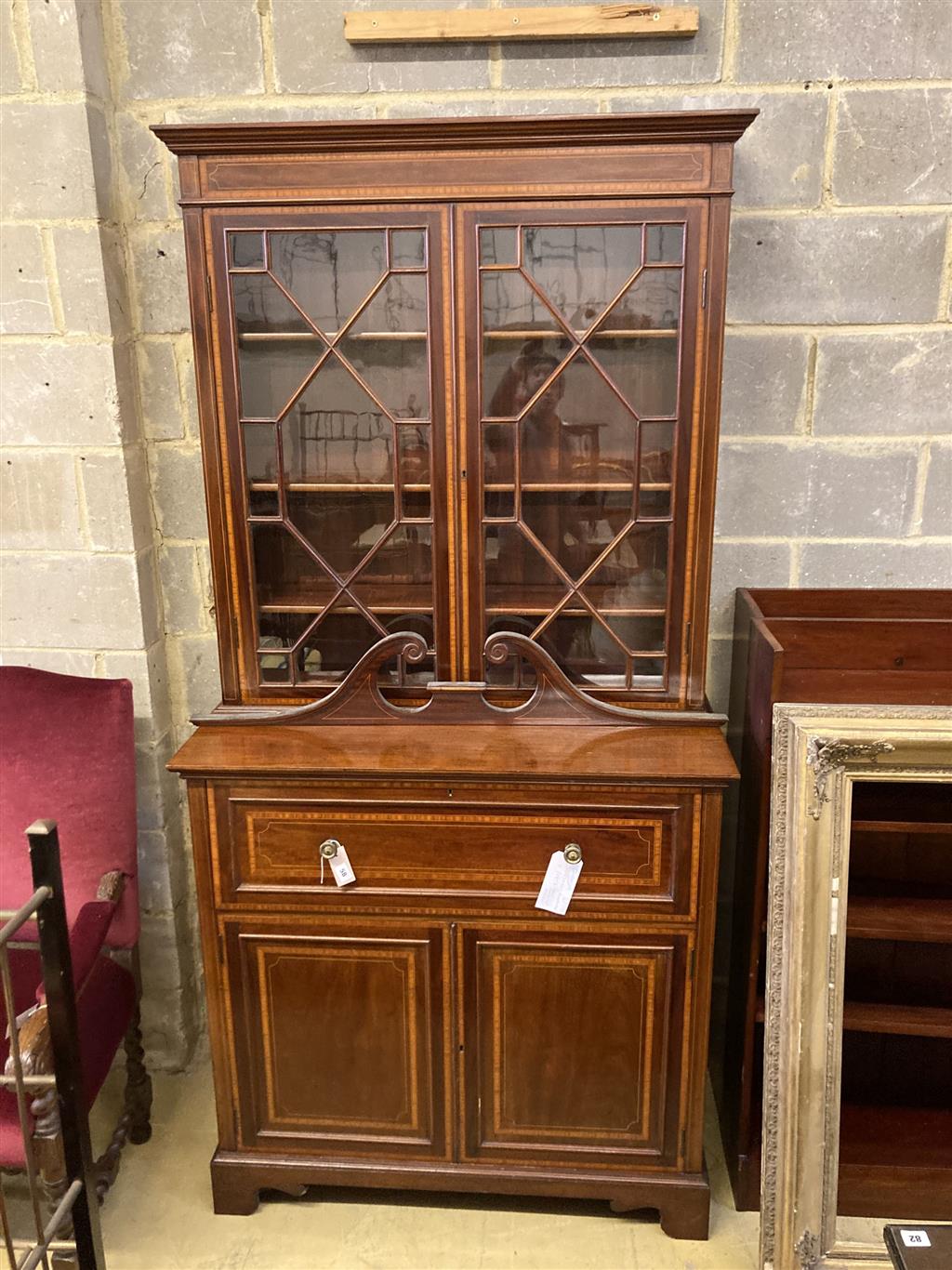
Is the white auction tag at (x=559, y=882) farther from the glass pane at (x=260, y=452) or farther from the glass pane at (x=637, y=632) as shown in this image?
the glass pane at (x=260, y=452)

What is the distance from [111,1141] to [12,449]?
4.79 ft

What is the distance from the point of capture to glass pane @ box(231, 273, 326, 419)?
1.75 meters

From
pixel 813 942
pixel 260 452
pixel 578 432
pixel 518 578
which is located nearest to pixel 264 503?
pixel 260 452

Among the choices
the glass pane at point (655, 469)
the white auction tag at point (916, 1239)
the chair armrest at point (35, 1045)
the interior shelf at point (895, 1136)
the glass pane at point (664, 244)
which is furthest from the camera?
the interior shelf at point (895, 1136)

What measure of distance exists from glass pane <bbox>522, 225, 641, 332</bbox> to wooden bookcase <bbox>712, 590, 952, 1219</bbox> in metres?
0.68

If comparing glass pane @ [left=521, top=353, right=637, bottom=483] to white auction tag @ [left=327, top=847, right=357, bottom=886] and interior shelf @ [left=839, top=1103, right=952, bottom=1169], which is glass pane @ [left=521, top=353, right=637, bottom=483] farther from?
interior shelf @ [left=839, top=1103, right=952, bottom=1169]

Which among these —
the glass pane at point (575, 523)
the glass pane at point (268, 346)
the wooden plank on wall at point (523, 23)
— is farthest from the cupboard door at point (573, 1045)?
the wooden plank on wall at point (523, 23)

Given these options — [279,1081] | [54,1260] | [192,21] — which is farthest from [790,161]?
[54,1260]

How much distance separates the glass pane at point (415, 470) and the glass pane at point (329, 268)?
24 cm

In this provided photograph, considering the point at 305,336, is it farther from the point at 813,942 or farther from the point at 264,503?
the point at 813,942

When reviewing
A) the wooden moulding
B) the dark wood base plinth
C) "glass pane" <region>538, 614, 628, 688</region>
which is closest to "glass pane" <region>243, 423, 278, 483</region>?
the wooden moulding

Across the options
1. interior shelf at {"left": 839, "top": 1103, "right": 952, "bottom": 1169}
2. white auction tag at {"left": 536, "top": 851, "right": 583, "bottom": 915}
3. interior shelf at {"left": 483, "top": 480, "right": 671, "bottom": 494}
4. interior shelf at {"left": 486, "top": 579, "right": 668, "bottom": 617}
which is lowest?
interior shelf at {"left": 839, "top": 1103, "right": 952, "bottom": 1169}

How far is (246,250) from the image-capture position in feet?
5.66

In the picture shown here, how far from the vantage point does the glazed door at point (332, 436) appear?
67.8 inches
